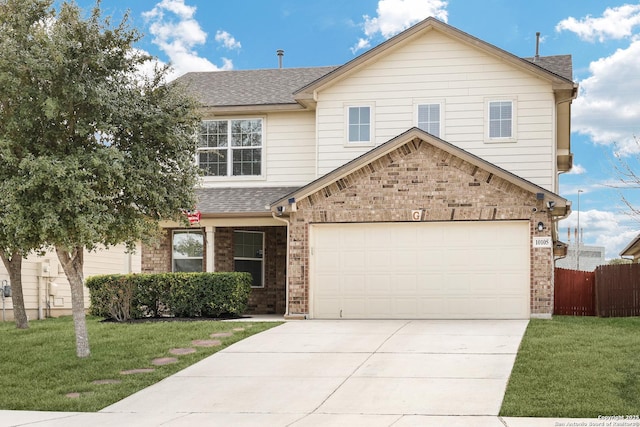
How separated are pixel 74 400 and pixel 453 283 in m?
9.71

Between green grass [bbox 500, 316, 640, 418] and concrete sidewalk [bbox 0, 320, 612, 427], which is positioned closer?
green grass [bbox 500, 316, 640, 418]

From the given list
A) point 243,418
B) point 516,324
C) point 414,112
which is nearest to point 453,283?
point 516,324

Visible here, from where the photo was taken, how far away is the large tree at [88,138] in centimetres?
1319

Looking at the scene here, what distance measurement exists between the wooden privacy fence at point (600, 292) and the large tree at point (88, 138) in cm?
1202

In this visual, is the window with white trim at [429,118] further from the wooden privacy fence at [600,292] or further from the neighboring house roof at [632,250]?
the neighboring house roof at [632,250]

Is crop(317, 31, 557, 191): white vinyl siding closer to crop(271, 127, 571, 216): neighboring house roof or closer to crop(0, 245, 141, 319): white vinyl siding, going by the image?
crop(271, 127, 571, 216): neighboring house roof

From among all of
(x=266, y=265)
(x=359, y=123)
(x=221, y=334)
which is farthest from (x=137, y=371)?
(x=359, y=123)

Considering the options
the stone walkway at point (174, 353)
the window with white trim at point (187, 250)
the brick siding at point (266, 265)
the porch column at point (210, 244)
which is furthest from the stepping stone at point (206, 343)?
the window with white trim at point (187, 250)

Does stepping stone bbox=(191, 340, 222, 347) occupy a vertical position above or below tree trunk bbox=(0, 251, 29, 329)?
below

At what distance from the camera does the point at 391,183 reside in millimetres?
19000

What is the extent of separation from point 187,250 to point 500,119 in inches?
378

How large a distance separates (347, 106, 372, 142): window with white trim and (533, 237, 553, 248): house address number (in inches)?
229

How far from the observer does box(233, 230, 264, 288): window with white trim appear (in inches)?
913

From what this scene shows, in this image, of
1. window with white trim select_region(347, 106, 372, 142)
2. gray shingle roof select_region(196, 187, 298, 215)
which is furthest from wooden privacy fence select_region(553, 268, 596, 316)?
gray shingle roof select_region(196, 187, 298, 215)
